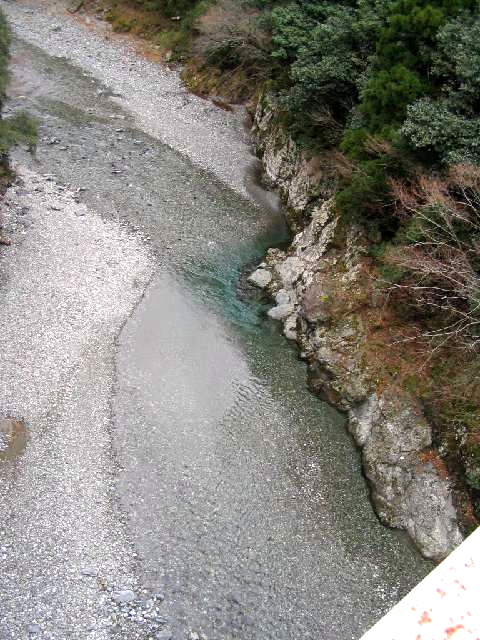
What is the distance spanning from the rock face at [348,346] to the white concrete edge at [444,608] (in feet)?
42.3

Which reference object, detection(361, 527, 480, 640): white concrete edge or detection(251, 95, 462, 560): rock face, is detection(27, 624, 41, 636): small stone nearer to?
detection(251, 95, 462, 560): rock face

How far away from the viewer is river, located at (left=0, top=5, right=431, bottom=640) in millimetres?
11688

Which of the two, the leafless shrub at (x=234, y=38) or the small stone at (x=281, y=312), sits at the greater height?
the leafless shrub at (x=234, y=38)

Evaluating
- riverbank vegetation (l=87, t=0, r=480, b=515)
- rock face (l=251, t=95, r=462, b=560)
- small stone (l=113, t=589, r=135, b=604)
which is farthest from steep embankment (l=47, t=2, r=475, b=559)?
small stone (l=113, t=589, r=135, b=604)

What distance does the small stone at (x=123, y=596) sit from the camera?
37.4 ft

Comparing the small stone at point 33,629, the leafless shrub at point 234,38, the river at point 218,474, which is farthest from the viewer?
the leafless shrub at point 234,38

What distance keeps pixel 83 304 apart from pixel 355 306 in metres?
8.58

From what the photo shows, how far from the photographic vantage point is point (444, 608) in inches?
68.5

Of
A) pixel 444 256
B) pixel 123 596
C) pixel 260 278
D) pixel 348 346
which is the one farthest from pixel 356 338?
pixel 123 596

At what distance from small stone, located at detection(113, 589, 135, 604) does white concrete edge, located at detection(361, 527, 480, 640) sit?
36.4 feet

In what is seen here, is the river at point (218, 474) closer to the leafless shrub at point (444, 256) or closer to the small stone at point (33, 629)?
the small stone at point (33, 629)

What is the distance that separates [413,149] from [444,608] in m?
16.4

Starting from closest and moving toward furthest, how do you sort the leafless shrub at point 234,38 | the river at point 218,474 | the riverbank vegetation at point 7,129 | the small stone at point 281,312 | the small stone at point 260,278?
the river at point 218,474 → the riverbank vegetation at point 7,129 → the small stone at point 281,312 → the small stone at point 260,278 → the leafless shrub at point 234,38

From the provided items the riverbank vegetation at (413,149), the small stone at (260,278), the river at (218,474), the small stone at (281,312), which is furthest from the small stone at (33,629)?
the small stone at (260,278)
